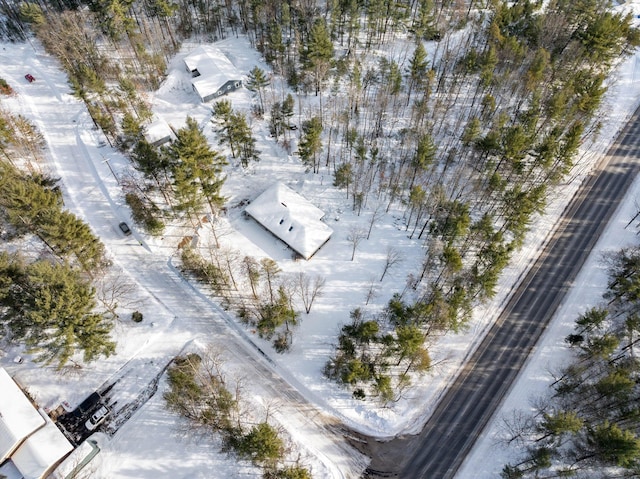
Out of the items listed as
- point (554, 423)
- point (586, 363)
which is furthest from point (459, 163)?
point (554, 423)

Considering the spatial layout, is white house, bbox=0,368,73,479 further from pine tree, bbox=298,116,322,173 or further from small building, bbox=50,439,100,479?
pine tree, bbox=298,116,322,173

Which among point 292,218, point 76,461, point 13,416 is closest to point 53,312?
point 13,416

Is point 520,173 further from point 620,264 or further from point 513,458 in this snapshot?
point 513,458

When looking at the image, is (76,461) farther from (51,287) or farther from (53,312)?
(51,287)

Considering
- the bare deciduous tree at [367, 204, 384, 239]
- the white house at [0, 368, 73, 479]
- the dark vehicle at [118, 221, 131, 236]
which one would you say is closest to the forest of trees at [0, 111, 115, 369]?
the dark vehicle at [118, 221, 131, 236]

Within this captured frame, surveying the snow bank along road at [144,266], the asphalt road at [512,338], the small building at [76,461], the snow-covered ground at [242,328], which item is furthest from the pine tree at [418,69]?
the small building at [76,461]

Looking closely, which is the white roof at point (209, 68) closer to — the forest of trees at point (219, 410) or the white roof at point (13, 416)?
the forest of trees at point (219, 410)
